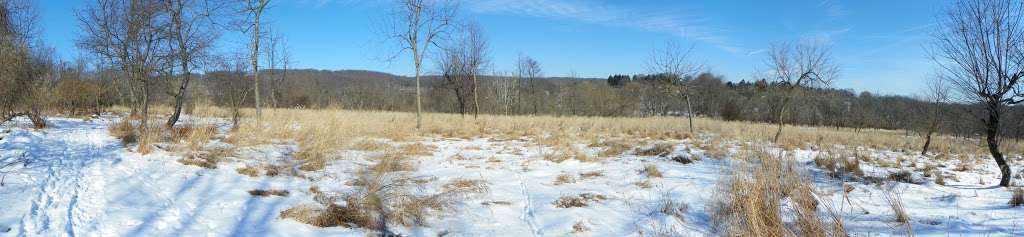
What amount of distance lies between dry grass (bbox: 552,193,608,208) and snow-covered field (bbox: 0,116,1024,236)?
34 mm

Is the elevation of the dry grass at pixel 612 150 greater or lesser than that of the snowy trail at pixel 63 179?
lesser

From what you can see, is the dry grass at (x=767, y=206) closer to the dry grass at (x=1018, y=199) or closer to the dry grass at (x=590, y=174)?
the dry grass at (x=590, y=174)

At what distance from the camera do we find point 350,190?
16.3 ft

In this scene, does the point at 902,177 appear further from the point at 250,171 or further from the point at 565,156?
the point at 250,171

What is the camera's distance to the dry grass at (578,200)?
484 centimetres

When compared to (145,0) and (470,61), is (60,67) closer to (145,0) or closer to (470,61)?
(145,0)

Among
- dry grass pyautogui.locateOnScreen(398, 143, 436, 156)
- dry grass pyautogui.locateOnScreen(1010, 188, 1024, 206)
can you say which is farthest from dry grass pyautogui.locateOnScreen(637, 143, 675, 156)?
dry grass pyautogui.locateOnScreen(1010, 188, 1024, 206)

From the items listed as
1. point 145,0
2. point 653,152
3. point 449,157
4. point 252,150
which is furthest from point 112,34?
point 653,152

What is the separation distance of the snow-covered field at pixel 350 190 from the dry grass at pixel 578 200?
0.11 ft

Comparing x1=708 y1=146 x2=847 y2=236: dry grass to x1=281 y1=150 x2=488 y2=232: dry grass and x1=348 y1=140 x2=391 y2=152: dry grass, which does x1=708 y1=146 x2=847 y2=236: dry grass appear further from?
x1=348 y1=140 x2=391 y2=152: dry grass

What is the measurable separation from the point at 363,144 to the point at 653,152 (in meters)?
5.69

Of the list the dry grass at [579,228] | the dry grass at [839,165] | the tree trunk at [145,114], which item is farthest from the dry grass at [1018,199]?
the tree trunk at [145,114]

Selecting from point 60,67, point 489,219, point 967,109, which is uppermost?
point 60,67

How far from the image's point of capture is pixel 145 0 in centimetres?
942
